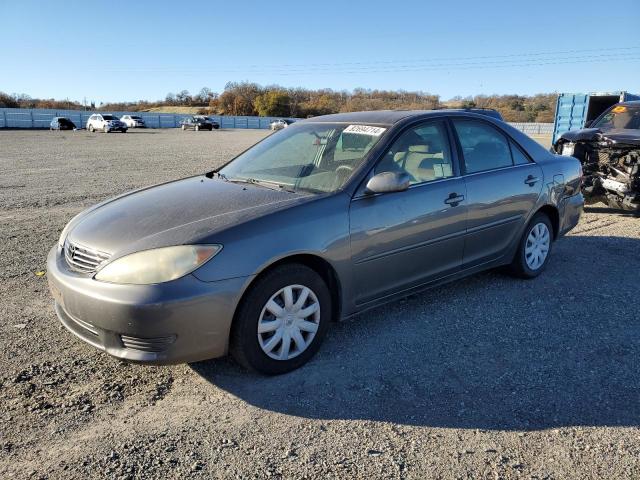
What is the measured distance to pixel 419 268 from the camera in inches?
159

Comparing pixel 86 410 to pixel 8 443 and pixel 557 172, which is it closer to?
pixel 8 443

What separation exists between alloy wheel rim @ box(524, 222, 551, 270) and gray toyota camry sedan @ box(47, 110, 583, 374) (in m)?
0.02

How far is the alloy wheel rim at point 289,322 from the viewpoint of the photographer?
321 centimetres

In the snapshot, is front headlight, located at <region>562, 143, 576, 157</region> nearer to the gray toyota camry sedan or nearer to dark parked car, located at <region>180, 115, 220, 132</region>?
the gray toyota camry sedan

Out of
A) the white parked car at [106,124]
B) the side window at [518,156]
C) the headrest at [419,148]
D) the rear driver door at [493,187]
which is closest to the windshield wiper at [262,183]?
the headrest at [419,148]

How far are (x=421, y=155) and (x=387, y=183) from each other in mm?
731

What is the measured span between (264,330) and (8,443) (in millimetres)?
1424

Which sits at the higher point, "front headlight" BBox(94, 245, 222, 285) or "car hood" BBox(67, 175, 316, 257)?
"car hood" BBox(67, 175, 316, 257)

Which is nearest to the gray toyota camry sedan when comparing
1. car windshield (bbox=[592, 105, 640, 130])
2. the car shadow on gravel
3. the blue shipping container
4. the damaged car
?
the car shadow on gravel

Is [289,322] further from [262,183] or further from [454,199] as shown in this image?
[454,199]

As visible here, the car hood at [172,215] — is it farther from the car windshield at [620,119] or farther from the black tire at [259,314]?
the car windshield at [620,119]

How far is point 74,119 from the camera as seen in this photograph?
5566 centimetres

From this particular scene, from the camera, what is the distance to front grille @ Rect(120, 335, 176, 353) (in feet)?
9.51

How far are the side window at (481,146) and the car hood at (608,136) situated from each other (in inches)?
174
